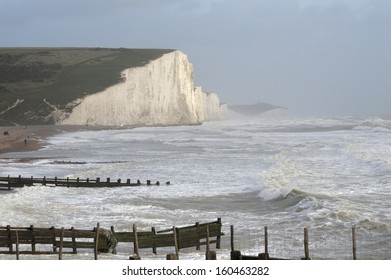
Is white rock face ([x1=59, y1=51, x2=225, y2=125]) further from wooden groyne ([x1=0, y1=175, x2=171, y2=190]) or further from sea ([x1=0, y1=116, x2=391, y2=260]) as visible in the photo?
wooden groyne ([x1=0, y1=175, x2=171, y2=190])

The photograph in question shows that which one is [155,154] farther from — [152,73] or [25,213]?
[152,73]

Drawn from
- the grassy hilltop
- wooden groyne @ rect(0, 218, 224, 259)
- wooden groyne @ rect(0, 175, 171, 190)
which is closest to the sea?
wooden groyne @ rect(0, 218, 224, 259)

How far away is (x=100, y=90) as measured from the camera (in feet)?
424

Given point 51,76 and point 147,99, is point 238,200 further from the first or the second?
point 51,76

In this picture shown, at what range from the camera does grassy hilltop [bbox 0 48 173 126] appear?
122 metres

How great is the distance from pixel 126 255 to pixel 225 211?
27.1 feet

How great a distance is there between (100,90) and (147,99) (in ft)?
35.1

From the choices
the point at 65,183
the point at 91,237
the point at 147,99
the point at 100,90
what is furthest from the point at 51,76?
the point at 91,237

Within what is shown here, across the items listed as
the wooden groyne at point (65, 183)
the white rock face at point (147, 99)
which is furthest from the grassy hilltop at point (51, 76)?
the wooden groyne at point (65, 183)

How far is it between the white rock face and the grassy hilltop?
93.9 inches

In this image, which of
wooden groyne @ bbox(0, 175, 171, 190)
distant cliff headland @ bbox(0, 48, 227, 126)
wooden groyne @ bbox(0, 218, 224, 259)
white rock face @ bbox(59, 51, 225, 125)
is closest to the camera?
wooden groyne @ bbox(0, 218, 224, 259)

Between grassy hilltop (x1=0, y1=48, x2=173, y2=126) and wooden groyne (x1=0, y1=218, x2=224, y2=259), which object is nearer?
wooden groyne (x1=0, y1=218, x2=224, y2=259)

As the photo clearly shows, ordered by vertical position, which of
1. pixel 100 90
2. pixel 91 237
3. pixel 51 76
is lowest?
pixel 91 237
